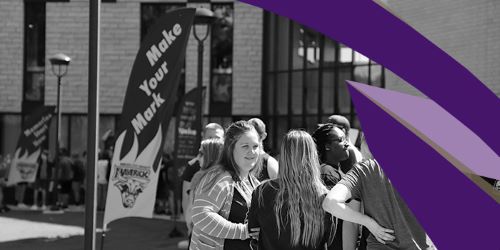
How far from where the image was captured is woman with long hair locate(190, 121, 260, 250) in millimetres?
4414

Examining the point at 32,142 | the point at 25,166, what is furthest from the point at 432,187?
the point at 25,166

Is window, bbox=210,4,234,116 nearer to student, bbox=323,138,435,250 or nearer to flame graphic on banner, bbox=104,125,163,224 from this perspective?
flame graphic on banner, bbox=104,125,163,224

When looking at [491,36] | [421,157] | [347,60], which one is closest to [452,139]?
[421,157]

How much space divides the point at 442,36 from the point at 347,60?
7142 millimetres

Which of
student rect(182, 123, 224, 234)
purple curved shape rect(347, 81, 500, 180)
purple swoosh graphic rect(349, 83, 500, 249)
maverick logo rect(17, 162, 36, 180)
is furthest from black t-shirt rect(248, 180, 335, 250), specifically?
maverick logo rect(17, 162, 36, 180)

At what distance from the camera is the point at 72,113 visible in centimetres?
2481

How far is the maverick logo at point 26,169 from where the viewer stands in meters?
19.2

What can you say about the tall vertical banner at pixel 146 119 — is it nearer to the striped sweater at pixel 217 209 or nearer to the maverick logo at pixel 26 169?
the striped sweater at pixel 217 209

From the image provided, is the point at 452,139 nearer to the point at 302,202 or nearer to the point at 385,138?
the point at 385,138

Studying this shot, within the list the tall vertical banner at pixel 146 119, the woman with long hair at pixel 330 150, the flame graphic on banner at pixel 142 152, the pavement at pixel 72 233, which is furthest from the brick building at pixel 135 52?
the woman with long hair at pixel 330 150

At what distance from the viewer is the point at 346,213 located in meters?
3.57

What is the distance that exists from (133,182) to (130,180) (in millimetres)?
41

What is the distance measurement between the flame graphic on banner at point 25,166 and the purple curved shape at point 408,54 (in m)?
17.3

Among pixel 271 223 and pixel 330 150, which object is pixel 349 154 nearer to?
pixel 330 150
